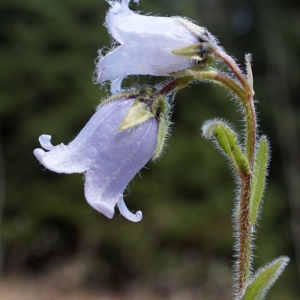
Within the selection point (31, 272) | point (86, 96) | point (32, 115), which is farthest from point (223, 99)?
point (31, 272)

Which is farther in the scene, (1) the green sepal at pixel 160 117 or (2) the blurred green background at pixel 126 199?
(2) the blurred green background at pixel 126 199

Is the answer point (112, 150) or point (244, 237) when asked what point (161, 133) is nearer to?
point (112, 150)

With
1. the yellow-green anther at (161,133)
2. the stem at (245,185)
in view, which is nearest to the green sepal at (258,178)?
the stem at (245,185)

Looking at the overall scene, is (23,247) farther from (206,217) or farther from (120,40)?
(120,40)

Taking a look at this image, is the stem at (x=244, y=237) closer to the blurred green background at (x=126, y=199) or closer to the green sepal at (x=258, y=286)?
the green sepal at (x=258, y=286)

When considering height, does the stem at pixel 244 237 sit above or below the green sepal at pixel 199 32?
below

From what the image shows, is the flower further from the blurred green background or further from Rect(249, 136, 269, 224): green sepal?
the blurred green background

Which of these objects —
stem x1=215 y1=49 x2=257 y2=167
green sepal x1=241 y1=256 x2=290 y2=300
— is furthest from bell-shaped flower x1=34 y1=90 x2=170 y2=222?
green sepal x1=241 y1=256 x2=290 y2=300
